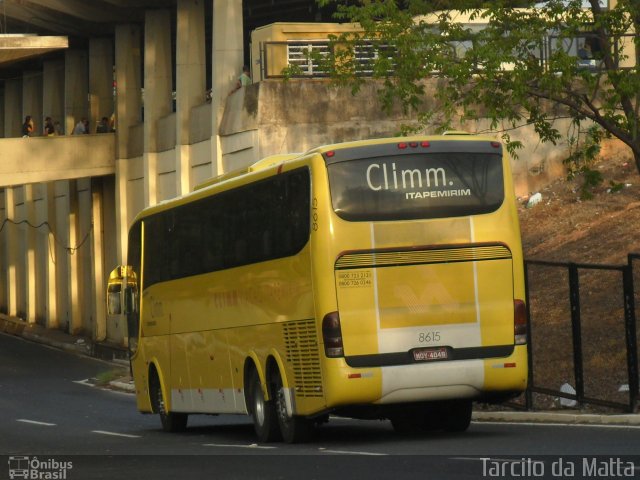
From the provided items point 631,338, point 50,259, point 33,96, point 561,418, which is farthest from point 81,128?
point 631,338

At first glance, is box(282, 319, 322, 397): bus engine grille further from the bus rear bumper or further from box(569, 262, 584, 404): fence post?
box(569, 262, 584, 404): fence post

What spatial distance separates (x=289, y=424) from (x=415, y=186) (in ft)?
11.6

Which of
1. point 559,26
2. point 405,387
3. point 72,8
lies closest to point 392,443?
point 405,387

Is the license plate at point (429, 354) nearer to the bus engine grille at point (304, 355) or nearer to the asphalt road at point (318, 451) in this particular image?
the asphalt road at point (318, 451)

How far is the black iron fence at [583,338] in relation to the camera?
21.5 metres

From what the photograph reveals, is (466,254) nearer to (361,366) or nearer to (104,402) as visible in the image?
(361,366)

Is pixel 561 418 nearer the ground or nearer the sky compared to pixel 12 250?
nearer the sky

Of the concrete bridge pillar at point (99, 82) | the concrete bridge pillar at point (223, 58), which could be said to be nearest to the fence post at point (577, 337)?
the concrete bridge pillar at point (223, 58)

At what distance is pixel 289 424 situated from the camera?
20.2m

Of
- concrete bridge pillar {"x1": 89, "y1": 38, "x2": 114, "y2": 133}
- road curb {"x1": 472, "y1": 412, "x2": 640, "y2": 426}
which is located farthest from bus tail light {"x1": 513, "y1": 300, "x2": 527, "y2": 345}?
concrete bridge pillar {"x1": 89, "y1": 38, "x2": 114, "y2": 133}

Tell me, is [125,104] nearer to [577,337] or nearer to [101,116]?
[101,116]

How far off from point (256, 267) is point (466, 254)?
306 cm

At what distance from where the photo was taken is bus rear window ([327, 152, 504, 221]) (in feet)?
62.3

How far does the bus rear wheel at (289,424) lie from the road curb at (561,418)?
146 inches
